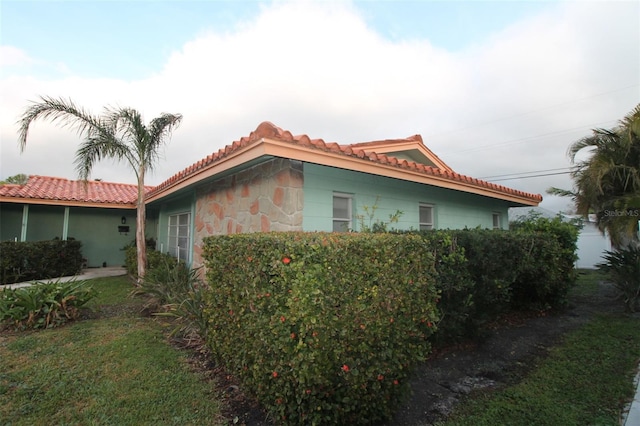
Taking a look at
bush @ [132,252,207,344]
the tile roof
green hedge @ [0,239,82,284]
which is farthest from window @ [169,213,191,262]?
green hedge @ [0,239,82,284]

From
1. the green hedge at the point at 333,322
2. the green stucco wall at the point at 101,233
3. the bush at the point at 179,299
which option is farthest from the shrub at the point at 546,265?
the green stucco wall at the point at 101,233

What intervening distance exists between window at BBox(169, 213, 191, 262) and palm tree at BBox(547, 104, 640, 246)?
38.1 feet

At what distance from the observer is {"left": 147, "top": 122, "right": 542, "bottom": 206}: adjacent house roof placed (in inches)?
148

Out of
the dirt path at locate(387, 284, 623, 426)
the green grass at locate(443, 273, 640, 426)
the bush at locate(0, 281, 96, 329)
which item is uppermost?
the bush at locate(0, 281, 96, 329)

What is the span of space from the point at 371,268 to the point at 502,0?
7.86 m

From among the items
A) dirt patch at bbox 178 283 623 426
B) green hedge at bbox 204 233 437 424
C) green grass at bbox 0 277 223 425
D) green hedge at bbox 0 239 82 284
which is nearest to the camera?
green hedge at bbox 204 233 437 424

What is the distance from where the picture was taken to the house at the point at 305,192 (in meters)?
4.39

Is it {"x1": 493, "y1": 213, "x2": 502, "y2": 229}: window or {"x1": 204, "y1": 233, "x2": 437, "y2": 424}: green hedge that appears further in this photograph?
{"x1": 493, "y1": 213, "x2": 502, "y2": 229}: window

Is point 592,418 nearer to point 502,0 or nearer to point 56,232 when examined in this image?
point 502,0

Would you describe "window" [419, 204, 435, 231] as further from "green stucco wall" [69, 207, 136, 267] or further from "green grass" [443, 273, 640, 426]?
"green stucco wall" [69, 207, 136, 267]

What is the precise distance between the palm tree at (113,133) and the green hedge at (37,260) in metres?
5.37

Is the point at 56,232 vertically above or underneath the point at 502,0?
underneath

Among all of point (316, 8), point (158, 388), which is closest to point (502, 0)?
point (316, 8)

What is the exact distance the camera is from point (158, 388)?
2938 millimetres
